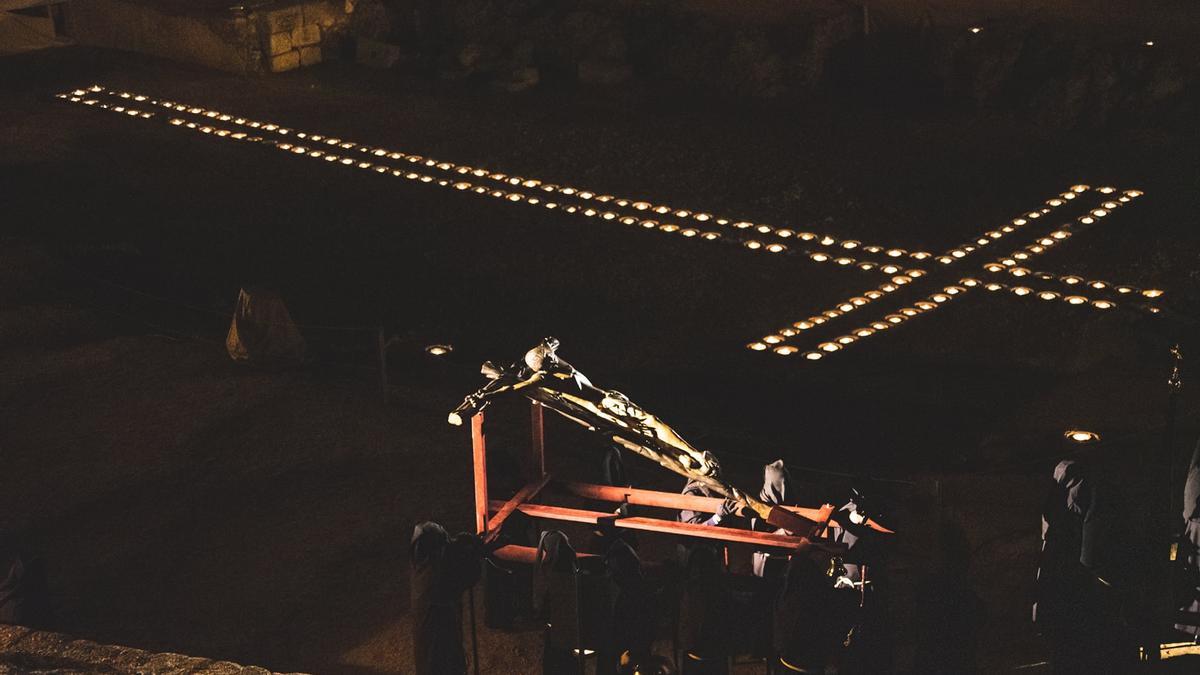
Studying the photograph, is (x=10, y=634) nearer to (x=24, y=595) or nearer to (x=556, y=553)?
(x=24, y=595)

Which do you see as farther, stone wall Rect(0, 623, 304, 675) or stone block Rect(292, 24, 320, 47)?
stone block Rect(292, 24, 320, 47)

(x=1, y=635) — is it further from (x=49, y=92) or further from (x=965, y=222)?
(x=49, y=92)

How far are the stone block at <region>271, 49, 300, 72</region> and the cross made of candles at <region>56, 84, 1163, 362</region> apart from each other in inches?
89.5

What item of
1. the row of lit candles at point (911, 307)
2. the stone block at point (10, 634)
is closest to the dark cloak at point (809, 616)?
the stone block at point (10, 634)

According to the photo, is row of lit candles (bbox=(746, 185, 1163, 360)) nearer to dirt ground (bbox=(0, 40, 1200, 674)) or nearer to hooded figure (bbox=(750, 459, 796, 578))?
dirt ground (bbox=(0, 40, 1200, 674))

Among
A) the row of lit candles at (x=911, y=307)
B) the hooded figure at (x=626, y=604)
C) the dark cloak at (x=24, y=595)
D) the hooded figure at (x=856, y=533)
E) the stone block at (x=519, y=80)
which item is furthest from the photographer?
the stone block at (x=519, y=80)

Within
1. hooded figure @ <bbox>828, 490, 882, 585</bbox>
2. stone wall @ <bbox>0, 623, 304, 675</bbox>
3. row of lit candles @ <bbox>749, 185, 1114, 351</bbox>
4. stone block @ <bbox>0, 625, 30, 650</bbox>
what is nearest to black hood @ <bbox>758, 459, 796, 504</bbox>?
hooded figure @ <bbox>828, 490, 882, 585</bbox>

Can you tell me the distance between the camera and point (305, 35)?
57.0 ft

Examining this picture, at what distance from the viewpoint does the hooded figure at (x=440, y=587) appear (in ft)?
21.9

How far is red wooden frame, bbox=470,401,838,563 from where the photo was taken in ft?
22.4

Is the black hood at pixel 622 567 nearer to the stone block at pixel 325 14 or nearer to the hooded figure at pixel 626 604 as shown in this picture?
the hooded figure at pixel 626 604

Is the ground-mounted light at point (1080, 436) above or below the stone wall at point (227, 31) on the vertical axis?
below

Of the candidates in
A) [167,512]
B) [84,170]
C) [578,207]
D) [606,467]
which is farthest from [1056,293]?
[84,170]

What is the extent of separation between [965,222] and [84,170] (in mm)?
8052
